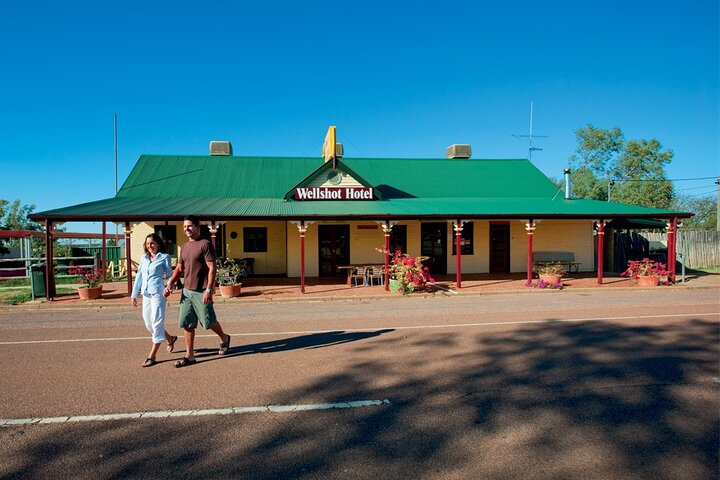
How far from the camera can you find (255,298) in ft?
42.3

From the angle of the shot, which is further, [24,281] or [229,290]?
[24,281]

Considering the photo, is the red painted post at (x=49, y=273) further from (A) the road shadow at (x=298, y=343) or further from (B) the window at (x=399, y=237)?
(B) the window at (x=399, y=237)

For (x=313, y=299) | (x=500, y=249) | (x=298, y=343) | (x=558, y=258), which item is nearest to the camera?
(x=298, y=343)

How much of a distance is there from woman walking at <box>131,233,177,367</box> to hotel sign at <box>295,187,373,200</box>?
11.4 meters

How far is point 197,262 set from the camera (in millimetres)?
5848

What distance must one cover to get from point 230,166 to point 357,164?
6.11 m

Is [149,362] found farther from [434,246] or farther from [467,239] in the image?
[467,239]

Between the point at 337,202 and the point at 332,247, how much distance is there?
2.22m

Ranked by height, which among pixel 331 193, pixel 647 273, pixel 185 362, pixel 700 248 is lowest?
pixel 185 362

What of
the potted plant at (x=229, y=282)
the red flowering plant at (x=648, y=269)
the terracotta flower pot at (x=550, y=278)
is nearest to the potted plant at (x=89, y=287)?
the potted plant at (x=229, y=282)

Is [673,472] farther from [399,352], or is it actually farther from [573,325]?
[573,325]

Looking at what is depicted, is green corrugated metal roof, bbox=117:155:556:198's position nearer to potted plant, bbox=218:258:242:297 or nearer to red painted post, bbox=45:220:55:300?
red painted post, bbox=45:220:55:300

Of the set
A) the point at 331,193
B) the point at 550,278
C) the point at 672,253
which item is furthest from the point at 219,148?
the point at 672,253

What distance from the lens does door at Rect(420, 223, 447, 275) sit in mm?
18906
